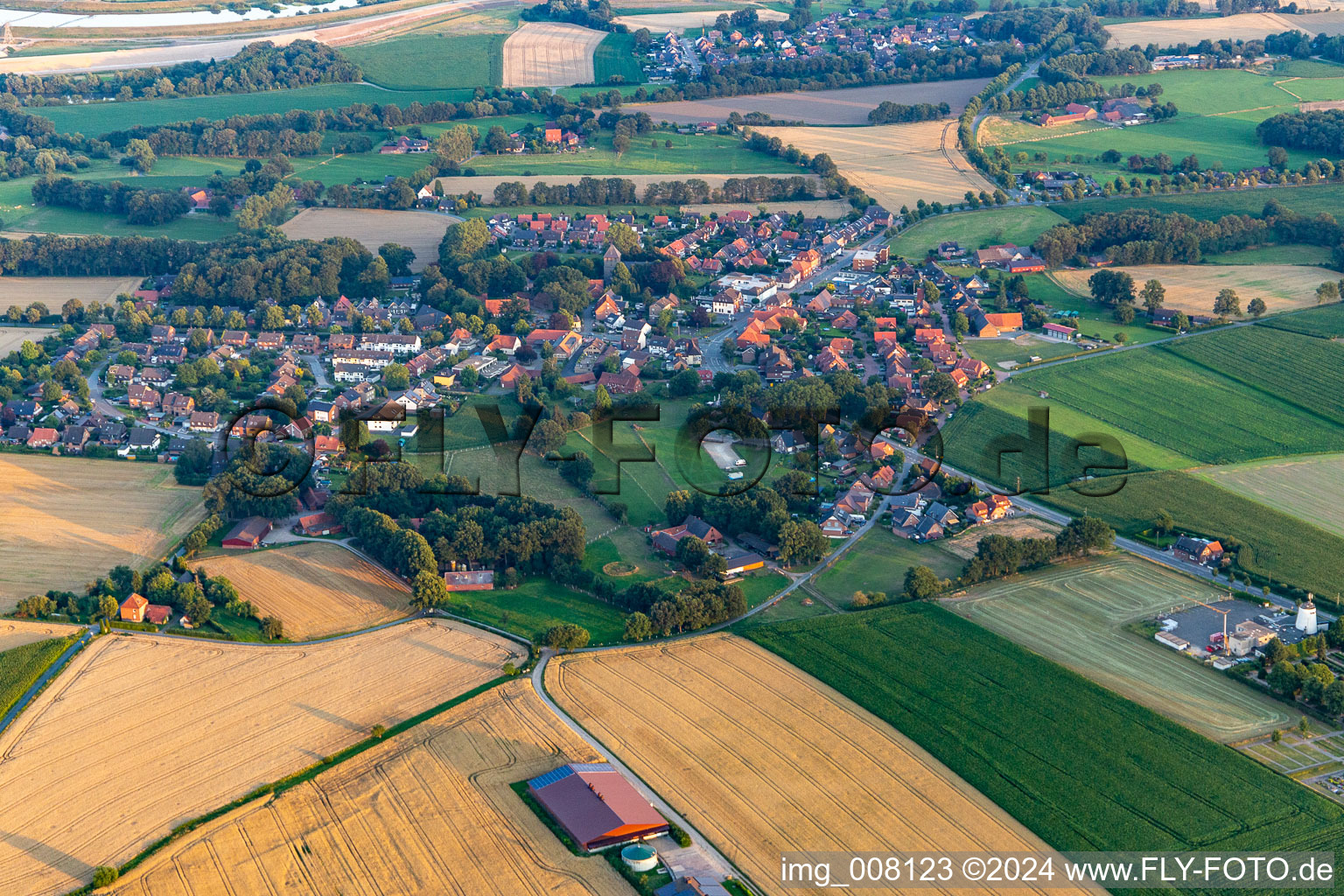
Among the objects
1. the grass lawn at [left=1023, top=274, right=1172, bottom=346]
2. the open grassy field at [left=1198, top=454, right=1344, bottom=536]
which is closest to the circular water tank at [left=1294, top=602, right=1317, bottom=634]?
the open grassy field at [left=1198, top=454, right=1344, bottom=536]

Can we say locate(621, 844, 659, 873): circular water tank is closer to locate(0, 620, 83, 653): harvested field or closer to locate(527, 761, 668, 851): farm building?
locate(527, 761, 668, 851): farm building

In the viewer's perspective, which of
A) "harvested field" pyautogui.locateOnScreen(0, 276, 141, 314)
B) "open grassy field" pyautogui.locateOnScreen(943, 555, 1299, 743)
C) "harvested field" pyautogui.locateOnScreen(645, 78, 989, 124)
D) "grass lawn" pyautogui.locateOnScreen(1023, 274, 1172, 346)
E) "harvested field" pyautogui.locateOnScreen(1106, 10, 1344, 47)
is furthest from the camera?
"harvested field" pyautogui.locateOnScreen(1106, 10, 1344, 47)

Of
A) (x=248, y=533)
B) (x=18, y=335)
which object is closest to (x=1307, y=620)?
(x=248, y=533)

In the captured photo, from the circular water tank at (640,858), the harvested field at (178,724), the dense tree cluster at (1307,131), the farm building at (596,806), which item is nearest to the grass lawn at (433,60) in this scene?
the dense tree cluster at (1307,131)

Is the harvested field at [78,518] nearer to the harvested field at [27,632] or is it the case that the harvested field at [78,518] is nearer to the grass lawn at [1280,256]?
the harvested field at [27,632]

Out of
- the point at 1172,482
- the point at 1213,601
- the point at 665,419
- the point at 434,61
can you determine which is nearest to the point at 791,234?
the point at 665,419

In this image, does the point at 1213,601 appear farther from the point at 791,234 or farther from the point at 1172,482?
the point at 791,234
